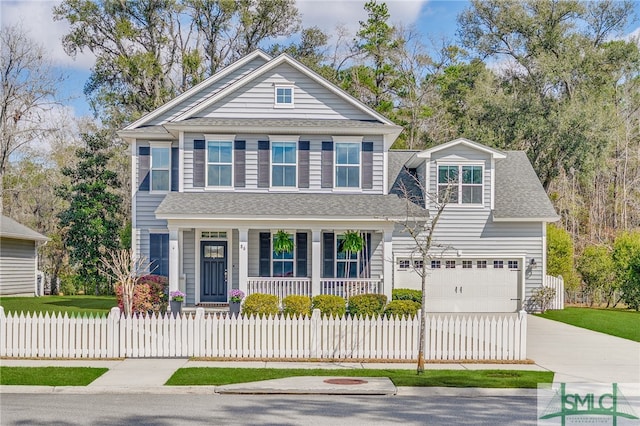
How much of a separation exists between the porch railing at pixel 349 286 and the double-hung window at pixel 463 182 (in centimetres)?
466

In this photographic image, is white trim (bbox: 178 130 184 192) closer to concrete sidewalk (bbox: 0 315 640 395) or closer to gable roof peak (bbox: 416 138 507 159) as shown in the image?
gable roof peak (bbox: 416 138 507 159)

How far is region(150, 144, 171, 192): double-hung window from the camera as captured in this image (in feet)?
89.0

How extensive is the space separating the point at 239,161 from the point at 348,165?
12.3 ft

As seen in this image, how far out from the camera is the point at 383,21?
4875cm

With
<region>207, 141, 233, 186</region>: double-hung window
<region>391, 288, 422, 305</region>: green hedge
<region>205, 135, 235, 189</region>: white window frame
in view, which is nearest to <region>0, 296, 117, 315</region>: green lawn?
<region>205, 135, 235, 189</region>: white window frame

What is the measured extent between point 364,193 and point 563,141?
1780cm

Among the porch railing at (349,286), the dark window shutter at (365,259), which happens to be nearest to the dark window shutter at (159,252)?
the porch railing at (349,286)

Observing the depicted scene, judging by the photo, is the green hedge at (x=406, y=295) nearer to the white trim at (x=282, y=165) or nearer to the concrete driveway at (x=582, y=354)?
the concrete driveway at (x=582, y=354)

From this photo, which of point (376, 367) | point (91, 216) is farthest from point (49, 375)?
point (91, 216)

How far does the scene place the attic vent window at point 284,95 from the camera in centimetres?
2669

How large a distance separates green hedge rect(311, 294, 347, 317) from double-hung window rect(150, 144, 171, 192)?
7964 millimetres

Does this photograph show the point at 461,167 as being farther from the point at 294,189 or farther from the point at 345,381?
the point at 345,381

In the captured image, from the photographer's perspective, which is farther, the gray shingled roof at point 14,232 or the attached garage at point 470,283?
the gray shingled roof at point 14,232

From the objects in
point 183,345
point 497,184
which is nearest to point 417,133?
point 497,184
